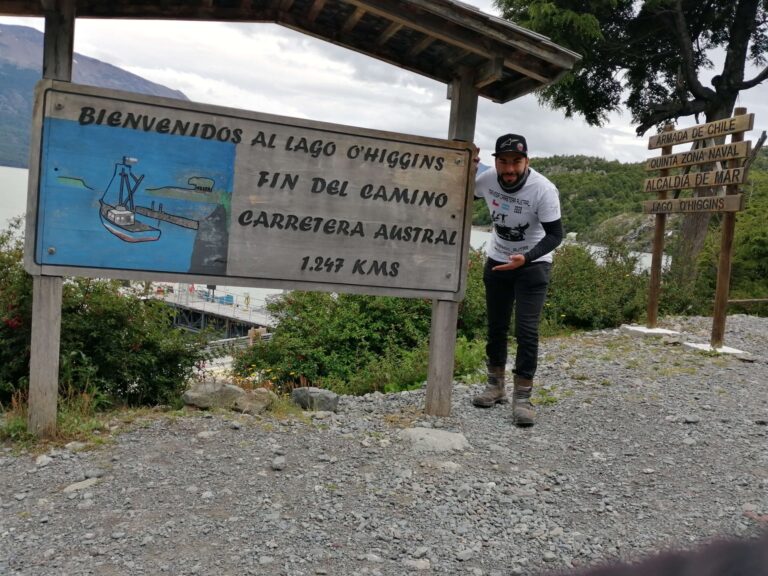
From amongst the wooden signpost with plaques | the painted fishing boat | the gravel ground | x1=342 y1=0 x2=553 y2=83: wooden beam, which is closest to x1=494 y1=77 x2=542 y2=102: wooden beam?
x1=342 y1=0 x2=553 y2=83: wooden beam

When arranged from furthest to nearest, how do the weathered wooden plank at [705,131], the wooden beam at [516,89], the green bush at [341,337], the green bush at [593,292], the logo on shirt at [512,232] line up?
1. the green bush at [593,292]
2. the green bush at [341,337]
3. the weathered wooden plank at [705,131]
4. the wooden beam at [516,89]
5. the logo on shirt at [512,232]

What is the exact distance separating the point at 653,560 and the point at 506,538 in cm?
72

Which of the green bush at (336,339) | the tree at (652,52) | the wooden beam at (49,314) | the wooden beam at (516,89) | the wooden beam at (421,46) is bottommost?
the green bush at (336,339)

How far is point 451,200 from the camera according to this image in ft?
17.9

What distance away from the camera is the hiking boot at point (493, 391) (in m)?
6.02

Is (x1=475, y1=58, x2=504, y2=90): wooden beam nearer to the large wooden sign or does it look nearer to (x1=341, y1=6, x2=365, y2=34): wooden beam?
the large wooden sign

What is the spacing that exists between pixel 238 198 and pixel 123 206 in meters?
0.77

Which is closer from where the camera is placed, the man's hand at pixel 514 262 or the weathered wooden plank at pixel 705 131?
the man's hand at pixel 514 262

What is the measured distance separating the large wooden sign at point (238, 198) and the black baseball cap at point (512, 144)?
0.33 metres

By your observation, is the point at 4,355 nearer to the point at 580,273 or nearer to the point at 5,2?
the point at 5,2

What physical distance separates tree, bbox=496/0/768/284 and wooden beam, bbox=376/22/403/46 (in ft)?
35.8

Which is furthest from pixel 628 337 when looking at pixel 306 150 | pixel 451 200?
pixel 306 150

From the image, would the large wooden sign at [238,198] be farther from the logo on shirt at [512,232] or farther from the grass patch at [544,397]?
the grass patch at [544,397]

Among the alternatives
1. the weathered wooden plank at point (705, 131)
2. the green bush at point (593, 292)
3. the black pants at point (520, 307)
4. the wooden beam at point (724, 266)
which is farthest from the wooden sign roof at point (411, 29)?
the green bush at point (593, 292)
